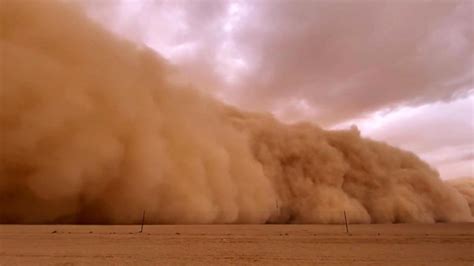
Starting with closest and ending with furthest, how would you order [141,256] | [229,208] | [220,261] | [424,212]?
A: [220,261] → [141,256] → [229,208] → [424,212]

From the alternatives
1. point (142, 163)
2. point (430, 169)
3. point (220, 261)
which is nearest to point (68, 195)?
point (142, 163)

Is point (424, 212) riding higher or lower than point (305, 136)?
lower

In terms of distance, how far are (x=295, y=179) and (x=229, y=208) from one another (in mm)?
11277

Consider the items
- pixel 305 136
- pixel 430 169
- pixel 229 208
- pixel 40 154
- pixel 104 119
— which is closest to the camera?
pixel 40 154

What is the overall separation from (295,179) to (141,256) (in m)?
27.2

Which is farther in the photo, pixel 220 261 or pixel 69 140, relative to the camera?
pixel 69 140

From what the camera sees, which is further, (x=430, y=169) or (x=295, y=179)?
(x=430, y=169)

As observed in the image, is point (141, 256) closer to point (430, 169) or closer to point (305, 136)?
point (305, 136)

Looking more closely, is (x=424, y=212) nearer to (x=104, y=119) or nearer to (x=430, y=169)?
(x=430, y=169)

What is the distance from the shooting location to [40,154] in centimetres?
1759

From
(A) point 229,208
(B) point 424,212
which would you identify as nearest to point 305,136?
(B) point 424,212

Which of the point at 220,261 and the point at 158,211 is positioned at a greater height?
the point at 158,211

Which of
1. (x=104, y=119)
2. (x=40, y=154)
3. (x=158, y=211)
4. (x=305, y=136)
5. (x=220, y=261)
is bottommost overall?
(x=220, y=261)

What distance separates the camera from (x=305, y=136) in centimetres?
3575
